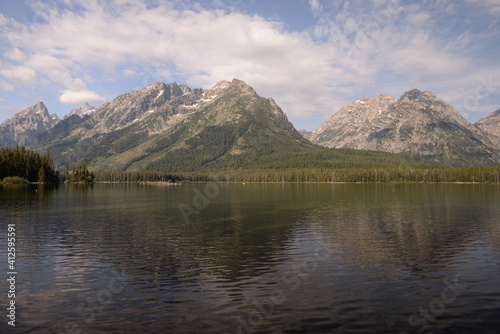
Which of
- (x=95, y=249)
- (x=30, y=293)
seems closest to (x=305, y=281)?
(x=30, y=293)

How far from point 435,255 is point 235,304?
99.9 ft

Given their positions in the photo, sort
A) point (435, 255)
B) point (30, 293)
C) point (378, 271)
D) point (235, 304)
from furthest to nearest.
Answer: point (435, 255) → point (378, 271) → point (30, 293) → point (235, 304)

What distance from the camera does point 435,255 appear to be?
41344 millimetres

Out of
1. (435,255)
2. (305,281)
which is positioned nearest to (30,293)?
(305,281)

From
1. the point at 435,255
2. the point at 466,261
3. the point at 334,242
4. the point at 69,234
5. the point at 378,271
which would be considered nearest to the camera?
the point at 378,271

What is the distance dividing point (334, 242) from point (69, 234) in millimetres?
45152

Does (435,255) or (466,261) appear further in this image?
(435,255)

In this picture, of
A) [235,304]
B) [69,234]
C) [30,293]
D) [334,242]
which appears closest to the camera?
[235,304]

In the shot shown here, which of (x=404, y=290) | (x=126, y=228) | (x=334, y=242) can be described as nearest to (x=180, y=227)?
(x=126, y=228)

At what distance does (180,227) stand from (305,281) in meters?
36.9

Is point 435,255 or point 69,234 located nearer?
point 435,255

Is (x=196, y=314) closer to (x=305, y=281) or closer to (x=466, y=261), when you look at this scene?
(x=305, y=281)

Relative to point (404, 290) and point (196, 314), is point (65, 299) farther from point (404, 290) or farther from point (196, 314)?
point (404, 290)

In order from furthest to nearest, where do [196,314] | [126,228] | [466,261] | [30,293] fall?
1. [126,228]
2. [466,261]
3. [30,293]
4. [196,314]
